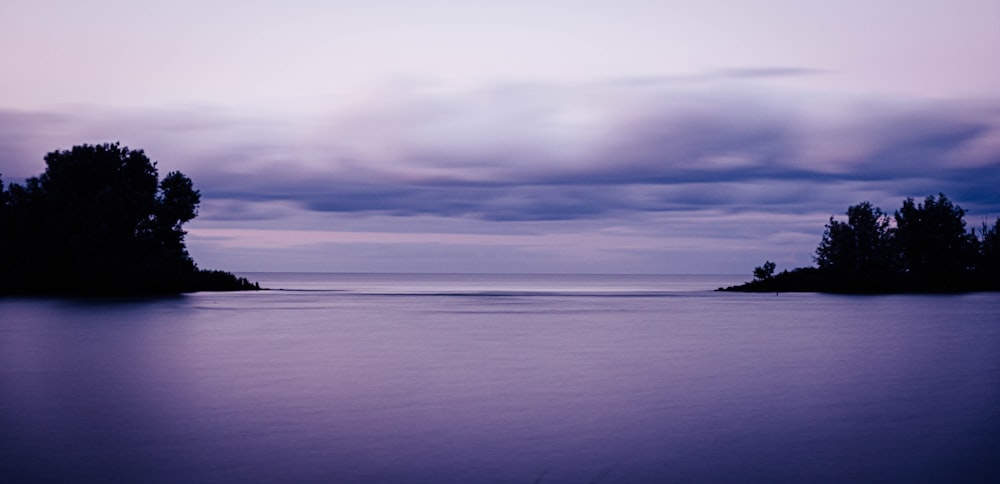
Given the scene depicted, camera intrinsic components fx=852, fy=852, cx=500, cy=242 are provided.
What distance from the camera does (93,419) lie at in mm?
13672

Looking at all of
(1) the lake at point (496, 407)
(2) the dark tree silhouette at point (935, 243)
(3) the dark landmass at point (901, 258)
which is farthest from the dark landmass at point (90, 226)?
(2) the dark tree silhouette at point (935, 243)

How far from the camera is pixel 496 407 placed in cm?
1532

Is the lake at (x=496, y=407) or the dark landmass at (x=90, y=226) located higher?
the dark landmass at (x=90, y=226)

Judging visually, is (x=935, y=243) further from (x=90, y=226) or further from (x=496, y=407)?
(x=496, y=407)

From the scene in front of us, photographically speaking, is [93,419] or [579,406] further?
[579,406]

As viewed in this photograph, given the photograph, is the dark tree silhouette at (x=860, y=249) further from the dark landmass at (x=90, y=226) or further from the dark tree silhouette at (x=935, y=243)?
the dark landmass at (x=90, y=226)

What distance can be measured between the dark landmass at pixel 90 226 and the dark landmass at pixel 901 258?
5920cm

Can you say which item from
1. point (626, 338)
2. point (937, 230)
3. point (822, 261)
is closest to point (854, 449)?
point (626, 338)

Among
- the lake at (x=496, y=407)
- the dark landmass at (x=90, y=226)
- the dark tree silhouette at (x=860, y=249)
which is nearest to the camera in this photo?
the lake at (x=496, y=407)

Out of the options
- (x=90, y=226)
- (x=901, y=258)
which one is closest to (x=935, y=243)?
(x=901, y=258)

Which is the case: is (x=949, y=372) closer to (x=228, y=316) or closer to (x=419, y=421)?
(x=419, y=421)

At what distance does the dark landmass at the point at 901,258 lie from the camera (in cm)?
8138

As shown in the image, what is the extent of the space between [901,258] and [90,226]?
73.5 metres

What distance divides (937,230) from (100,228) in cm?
7973
